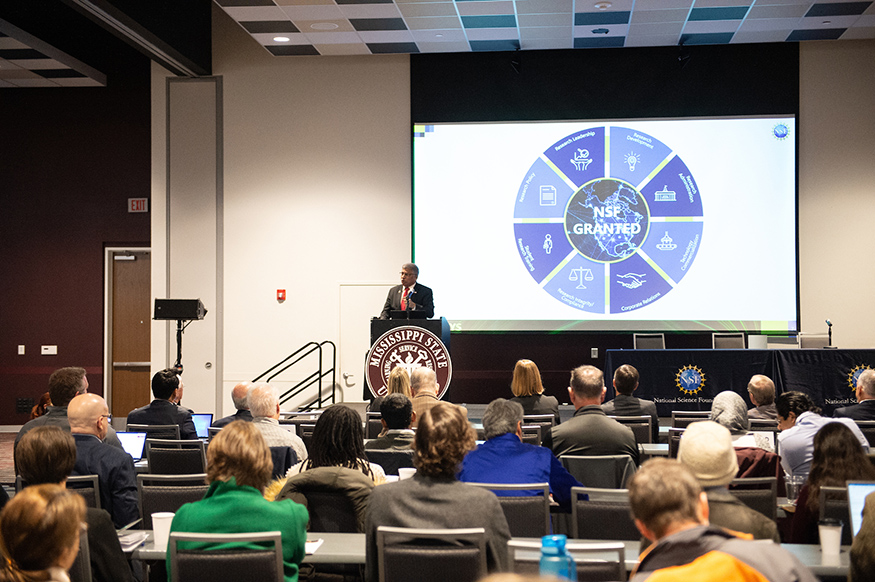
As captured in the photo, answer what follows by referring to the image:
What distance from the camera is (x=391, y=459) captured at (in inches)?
159

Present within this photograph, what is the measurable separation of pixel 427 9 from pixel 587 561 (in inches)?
289

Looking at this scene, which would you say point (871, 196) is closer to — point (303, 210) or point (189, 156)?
point (303, 210)

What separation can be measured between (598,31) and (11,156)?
8188mm

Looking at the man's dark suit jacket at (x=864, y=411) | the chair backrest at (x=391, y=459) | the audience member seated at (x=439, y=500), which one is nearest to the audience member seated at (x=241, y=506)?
the audience member seated at (x=439, y=500)

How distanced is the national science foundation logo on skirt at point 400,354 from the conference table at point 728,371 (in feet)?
7.12

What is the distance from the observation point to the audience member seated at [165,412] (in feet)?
18.3

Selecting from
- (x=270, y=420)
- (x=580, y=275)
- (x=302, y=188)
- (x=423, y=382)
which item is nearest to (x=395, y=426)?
(x=270, y=420)

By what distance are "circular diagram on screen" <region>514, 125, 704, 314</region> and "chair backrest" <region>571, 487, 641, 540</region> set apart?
685cm

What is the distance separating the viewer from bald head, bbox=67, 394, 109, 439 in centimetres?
374

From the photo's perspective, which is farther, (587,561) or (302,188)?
(302,188)

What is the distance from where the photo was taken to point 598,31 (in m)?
9.19

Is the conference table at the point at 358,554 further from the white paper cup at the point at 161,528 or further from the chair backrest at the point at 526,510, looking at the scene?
the chair backrest at the point at 526,510

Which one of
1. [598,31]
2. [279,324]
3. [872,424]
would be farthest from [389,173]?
[872,424]

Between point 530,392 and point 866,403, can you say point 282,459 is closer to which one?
point 530,392
